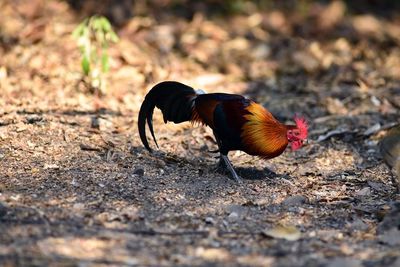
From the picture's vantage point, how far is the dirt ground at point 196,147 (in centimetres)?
389

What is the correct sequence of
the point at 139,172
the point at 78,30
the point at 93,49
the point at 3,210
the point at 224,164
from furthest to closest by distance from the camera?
the point at 93,49
the point at 78,30
the point at 224,164
the point at 139,172
the point at 3,210

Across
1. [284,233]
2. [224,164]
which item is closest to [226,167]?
[224,164]

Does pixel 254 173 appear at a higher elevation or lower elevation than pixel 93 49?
lower

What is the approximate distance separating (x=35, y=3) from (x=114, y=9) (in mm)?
1123

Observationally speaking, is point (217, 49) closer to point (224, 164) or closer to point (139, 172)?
point (224, 164)

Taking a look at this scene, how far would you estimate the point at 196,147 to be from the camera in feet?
20.2

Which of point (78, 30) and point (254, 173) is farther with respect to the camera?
point (78, 30)

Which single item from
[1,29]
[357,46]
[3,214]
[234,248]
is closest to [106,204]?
[3,214]

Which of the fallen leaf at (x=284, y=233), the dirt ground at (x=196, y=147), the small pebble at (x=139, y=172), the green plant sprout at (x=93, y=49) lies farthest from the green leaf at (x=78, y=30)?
the fallen leaf at (x=284, y=233)

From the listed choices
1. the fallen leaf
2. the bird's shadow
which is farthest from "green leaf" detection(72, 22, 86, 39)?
the fallen leaf

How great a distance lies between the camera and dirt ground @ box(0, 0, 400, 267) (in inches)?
153

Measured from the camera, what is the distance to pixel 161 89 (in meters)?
5.61

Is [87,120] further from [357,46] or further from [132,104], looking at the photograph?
[357,46]

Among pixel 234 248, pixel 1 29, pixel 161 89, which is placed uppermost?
pixel 1 29
